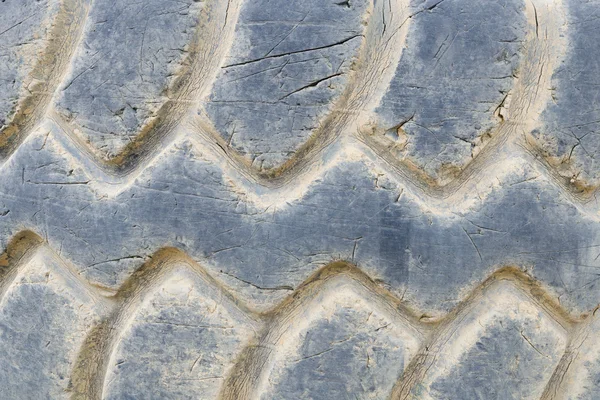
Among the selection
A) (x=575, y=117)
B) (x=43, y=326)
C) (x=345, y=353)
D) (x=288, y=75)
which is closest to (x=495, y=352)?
(x=345, y=353)

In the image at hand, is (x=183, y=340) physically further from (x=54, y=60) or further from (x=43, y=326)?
(x=54, y=60)

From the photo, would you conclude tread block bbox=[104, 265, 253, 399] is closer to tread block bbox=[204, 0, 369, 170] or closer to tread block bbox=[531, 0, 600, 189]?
tread block bbox=[204, 0, 369, 170]

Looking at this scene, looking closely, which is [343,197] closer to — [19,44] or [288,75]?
[288,75]

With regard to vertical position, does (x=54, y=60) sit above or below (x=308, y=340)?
above

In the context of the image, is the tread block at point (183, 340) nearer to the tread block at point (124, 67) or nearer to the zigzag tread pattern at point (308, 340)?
the zigzag tread pattern at point (308, 340)

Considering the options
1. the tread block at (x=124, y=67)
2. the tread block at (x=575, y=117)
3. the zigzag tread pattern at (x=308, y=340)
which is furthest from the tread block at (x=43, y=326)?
the tread block at (x=575, y=117)

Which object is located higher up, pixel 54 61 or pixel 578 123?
pixel 54 61

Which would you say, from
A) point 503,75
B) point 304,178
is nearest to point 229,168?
point 304,178

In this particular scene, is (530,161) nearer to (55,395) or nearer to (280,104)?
(280,104)

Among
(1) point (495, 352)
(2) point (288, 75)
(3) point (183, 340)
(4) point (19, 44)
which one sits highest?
(4) point (19, 44)
